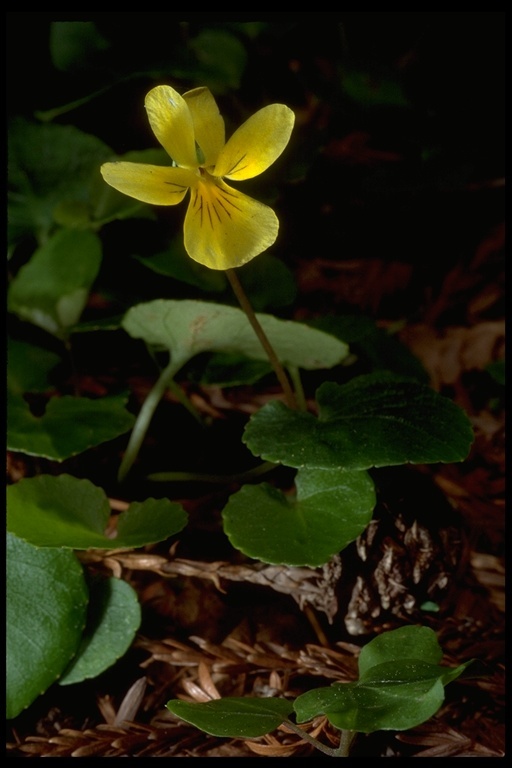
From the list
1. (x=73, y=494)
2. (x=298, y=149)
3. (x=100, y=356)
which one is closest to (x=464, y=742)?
(x=73, y=494)

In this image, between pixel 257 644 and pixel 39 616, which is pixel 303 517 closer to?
pixel 257 644

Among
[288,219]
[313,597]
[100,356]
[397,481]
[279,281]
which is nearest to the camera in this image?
[313,597]

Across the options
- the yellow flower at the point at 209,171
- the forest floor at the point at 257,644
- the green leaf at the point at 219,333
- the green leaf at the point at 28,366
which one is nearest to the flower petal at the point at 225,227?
the yellow flower at the point at 209,171

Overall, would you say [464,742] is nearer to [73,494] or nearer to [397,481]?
[397,481]

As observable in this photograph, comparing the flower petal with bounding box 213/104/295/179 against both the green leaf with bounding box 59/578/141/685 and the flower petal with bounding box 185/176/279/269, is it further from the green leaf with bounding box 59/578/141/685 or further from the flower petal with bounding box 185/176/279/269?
the green leaf with bounding box 59/578/141/685

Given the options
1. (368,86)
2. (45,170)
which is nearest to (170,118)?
(45,170)

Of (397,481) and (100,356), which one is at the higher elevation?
(100,356)
